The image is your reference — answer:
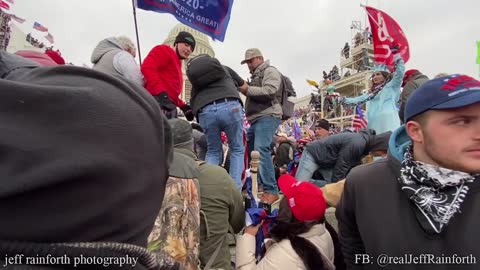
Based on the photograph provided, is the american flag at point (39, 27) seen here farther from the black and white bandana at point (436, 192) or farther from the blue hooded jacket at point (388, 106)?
the black and white bandana at point (436, 192)

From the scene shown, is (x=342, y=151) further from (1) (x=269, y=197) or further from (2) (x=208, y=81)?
(2) (x=208, y=81)

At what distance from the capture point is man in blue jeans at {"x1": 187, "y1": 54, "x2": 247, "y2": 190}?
378cm

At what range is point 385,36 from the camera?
5777mm

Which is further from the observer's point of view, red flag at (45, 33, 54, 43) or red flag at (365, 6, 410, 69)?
red flag at (45, 33, 54, 43)

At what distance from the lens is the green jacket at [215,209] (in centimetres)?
256

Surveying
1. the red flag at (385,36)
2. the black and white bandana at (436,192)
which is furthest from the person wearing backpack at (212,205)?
the red flag at (385,36)

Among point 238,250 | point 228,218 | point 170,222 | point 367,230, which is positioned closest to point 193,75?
point 228,218

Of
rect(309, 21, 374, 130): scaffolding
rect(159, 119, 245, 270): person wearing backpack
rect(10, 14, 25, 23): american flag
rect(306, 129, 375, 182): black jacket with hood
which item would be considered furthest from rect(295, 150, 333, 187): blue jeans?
rect(309, 21, 374, 130): scaffolding

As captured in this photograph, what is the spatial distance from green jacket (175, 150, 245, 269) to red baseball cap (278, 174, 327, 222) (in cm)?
50

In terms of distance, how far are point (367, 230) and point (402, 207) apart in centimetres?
20

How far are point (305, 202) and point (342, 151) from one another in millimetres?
1909

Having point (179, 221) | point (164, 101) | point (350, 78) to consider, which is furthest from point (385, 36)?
point (350, 78)

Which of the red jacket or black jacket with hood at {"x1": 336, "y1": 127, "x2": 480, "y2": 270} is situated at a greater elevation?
the red jacket

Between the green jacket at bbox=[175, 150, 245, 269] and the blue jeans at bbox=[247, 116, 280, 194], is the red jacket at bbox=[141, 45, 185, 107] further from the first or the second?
the green jacket at bbox=[175, 150, 245, 269]
